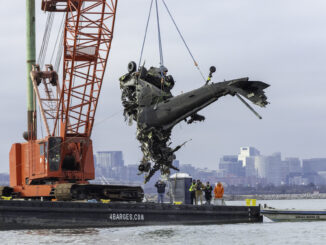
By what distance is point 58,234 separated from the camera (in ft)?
124

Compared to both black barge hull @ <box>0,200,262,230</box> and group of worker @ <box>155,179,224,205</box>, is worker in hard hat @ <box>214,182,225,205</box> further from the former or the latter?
black barge hull @ <box>0,200,262,230</box>

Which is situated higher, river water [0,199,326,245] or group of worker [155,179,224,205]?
group of worker [155,179,224,205]

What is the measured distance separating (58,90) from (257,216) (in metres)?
17.5

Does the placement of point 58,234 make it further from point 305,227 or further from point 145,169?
point 305,227

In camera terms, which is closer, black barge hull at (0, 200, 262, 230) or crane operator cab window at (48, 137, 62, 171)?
black barge hull at (0, 200, 262, 230)

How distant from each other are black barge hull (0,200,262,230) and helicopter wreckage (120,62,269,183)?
3808 millimetres

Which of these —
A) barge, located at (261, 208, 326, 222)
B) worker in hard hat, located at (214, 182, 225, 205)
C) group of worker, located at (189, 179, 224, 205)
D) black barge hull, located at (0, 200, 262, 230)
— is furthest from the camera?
barge, located at (261, 208, 326, 222)

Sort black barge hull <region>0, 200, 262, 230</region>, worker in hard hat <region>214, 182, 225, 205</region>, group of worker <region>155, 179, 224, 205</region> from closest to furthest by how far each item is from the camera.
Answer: black barge hull <region>0, 200, 262, 230</region>, group of worker <region>155, 179, 224, 205</region>, worker in hard hat <region>214, 182, 225, 205</region>

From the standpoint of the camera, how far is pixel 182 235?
37125 mm

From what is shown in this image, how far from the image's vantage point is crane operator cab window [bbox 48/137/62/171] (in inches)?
1836

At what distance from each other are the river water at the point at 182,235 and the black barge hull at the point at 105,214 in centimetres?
57

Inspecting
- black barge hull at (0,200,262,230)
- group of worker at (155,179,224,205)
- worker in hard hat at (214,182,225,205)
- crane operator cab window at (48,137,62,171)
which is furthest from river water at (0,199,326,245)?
crane operator cab window at (48,137,62,171)

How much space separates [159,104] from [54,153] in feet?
38.0

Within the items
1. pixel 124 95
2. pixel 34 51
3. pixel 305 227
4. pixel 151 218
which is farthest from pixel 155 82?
pixel 34 51
